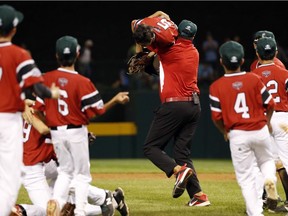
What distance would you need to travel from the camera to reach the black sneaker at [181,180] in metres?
9.15

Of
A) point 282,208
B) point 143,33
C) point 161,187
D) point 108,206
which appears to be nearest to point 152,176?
point 161,187

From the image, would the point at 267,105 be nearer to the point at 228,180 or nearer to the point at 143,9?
the point at 228,180

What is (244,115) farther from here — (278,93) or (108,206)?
(108,206)

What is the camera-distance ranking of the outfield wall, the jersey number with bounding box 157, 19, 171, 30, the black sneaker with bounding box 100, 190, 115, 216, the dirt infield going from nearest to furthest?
the black sneaker with bounding box 100, 190, 115, 216, the jersey number with bounding box 157, 19, 171, 30, the dirt infield, the outfield wall

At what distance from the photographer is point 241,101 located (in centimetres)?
785

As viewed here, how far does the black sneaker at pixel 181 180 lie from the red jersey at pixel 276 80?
1294mm

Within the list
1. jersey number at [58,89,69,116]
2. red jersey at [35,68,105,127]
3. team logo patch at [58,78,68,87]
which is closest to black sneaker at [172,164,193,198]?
red jersey at [35,68,105,127]

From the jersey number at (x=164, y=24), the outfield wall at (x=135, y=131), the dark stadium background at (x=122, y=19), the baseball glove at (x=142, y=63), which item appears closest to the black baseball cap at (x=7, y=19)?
the jersey number at (x=164, y=24)

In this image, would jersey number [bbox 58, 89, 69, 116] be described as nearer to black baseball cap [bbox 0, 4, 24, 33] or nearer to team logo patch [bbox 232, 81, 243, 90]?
black baseball cap [bbox 0, 4, 24, 33]

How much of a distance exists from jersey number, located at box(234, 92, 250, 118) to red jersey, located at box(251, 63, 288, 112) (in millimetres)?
1385

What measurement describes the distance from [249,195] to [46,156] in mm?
2191

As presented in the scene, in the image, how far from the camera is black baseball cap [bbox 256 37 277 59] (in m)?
8.90

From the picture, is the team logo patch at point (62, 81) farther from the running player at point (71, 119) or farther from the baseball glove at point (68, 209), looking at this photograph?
the baseball glove at point (68, 209)

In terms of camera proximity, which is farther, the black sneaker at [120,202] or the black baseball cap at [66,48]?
the black sneaker at [120,202]
